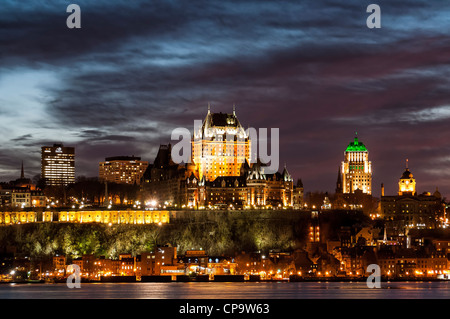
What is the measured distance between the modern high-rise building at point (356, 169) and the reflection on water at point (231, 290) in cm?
6951

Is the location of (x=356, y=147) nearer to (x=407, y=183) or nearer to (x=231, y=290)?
(x=407, y=183)

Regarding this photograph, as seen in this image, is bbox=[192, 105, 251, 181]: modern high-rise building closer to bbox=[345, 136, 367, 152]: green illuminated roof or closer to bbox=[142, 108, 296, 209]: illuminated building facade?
bbox=[142, 108, 296, 209]: illuminated building facade

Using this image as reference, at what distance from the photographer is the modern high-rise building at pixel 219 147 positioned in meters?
148

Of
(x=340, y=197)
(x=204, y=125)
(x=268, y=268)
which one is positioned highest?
(x=204, y=125)

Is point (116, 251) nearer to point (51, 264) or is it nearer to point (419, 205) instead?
point (51, 264)

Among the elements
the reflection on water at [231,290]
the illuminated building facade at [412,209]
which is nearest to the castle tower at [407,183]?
the illuminated building facade at [412,209]

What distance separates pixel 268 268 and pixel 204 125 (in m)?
50.7

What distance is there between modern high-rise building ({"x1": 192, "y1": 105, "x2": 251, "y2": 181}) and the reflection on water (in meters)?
50.0

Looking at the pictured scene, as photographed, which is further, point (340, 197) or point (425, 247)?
point (340, 197)

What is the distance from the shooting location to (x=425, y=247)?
108m

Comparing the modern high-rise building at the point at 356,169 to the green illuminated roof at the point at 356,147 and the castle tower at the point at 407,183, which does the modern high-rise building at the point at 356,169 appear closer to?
the green illuminated roof at the point at 356,147

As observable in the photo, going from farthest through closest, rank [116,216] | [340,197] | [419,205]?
[340,197], [419,205], [116,216]

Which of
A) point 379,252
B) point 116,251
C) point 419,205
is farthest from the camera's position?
point 419,205

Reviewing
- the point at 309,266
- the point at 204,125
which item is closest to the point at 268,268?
the point at 309,266
